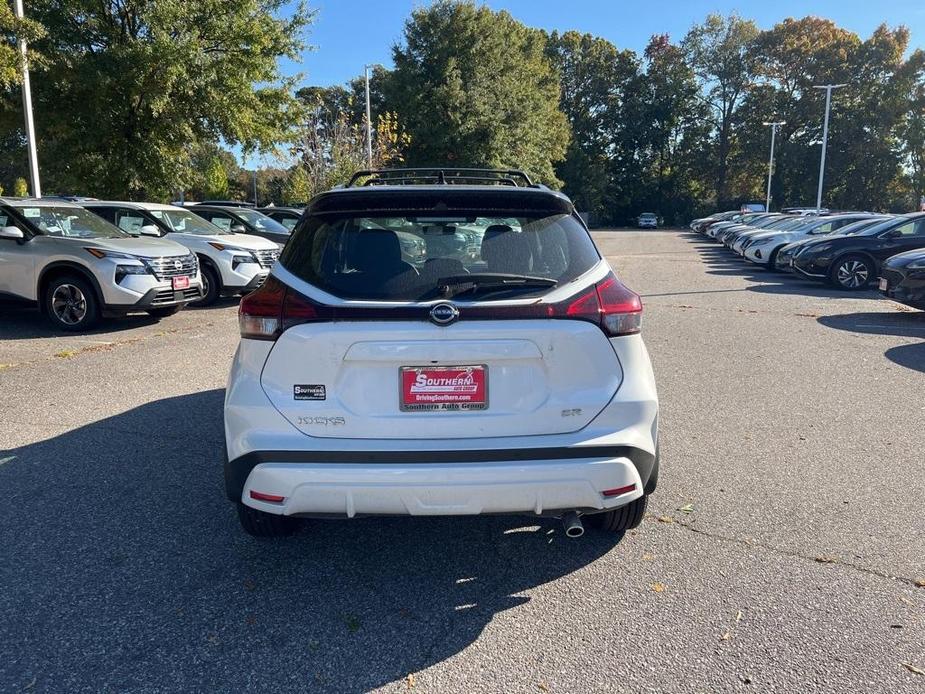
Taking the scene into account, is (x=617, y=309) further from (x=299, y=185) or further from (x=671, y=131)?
(x=671, y=131)

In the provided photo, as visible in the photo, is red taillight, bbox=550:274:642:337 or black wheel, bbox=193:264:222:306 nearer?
red taillight, bbox=550:274:642:337

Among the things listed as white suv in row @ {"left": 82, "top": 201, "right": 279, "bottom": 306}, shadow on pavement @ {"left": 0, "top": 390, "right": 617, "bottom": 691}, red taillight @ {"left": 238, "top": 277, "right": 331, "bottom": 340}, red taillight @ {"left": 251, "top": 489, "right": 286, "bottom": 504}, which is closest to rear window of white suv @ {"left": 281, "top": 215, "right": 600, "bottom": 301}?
red taillight @ {"left": 238, "top": 277, "right": 331, "bottom": 340}

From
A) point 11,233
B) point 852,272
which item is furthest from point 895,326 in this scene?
point 11,233

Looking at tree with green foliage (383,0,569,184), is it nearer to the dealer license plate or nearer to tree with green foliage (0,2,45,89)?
tree with green foliage (0,2,45,89)

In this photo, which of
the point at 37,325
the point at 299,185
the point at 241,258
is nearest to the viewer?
the point at 37,325

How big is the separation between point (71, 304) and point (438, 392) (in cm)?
837

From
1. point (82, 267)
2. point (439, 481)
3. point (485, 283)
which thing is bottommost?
point (439, 481)

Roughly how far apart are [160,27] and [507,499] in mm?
16933

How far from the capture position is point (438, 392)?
2914 millimetres

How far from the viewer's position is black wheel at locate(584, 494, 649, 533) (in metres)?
3.46

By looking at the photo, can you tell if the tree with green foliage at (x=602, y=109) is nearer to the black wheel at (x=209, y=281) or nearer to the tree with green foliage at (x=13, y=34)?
the tree with green foliage at (x=13, y=34)

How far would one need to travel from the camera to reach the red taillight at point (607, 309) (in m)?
3.00

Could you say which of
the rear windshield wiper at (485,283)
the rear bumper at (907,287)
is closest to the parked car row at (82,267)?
the rear windshield wiper at (485,283)

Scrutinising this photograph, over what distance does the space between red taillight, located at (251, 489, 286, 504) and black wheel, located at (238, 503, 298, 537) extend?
0.43 m
